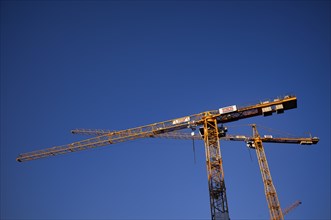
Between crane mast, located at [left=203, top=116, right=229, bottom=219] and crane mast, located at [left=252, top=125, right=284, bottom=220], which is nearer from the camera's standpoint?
crane mast, located at [left=203, top=116, right=229, bottom=219]

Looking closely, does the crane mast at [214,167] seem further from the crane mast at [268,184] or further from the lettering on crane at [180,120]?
the crane mast at [268,184]

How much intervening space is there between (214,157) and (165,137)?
52.1 ft

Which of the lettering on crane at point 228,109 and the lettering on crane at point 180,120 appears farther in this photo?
the lettering on crane at point 180,120

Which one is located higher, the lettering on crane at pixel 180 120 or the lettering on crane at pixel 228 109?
the lettering on crane at pixel 180 120

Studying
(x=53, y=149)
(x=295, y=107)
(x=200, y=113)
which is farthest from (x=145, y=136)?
(x=295, y=107)

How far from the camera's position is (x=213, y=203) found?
42938 mm

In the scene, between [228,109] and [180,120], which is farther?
[180,120]

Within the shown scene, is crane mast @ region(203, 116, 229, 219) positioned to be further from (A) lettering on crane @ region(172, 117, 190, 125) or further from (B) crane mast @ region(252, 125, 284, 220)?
(B) crane mast @ region(252, 125, 284, 220)

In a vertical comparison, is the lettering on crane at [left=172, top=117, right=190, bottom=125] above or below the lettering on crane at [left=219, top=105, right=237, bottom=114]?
above

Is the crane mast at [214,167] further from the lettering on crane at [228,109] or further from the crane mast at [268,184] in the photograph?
the crane mast at [268,184]

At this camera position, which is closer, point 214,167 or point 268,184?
point 214,167

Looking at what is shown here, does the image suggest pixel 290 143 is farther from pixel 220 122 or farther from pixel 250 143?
pixel 220 122

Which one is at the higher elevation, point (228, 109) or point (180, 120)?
point (180, 120)

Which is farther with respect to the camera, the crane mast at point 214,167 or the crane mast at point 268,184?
the crane mast at point 268,184
